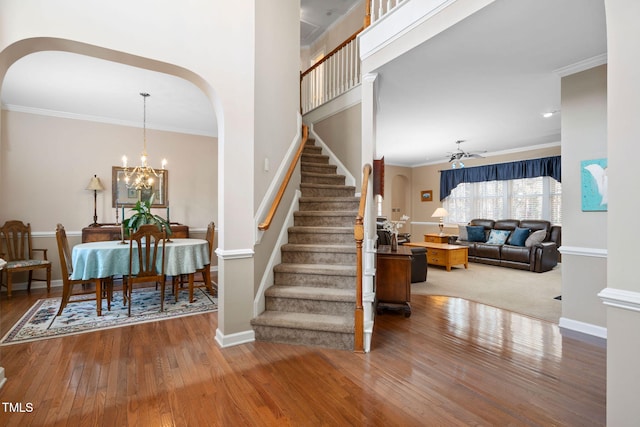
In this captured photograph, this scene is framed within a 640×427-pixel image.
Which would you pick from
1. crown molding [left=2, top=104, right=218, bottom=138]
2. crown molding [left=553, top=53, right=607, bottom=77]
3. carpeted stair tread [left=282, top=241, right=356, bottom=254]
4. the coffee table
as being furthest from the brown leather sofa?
crown molding [left=2, top=104, right=218, bottom=138]

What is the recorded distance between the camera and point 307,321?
279 centimetres

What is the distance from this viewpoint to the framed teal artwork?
2.98 metres

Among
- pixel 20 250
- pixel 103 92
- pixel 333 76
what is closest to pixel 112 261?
pixel 103 92

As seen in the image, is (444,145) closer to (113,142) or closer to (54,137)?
(113,142)

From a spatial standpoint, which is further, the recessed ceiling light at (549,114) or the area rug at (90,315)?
the recessed ceiling light at (549,114)

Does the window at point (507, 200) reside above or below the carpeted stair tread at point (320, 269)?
above

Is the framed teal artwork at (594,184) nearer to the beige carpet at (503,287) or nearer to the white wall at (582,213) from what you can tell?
the white wall at (582,213)

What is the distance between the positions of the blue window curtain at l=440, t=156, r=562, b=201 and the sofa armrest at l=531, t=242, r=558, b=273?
5.55 feet

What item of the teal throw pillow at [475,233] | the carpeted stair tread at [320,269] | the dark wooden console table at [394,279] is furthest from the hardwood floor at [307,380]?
the teal throw pillow at [475,233]

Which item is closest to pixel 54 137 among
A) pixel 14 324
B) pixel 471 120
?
pixel 14 324

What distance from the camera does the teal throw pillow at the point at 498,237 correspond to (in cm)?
681

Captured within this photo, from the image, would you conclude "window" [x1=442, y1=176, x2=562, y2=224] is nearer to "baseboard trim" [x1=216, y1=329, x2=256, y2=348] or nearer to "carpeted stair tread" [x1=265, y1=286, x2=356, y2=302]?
"carpeted stair tread" [x1=265, y1=286, x2=356, y2=302]

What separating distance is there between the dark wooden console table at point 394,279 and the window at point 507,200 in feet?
17.7

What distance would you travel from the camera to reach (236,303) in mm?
2828
